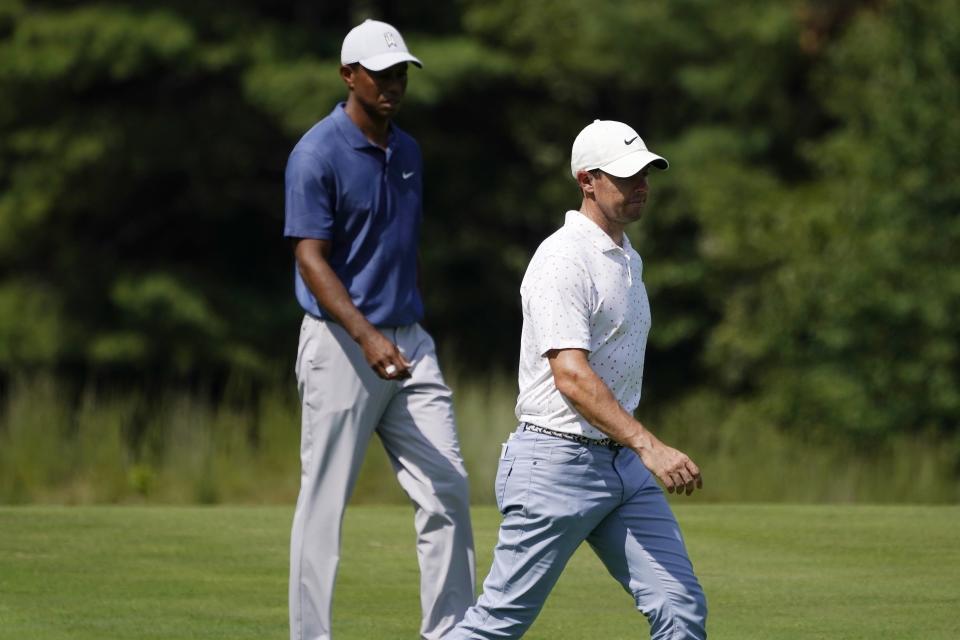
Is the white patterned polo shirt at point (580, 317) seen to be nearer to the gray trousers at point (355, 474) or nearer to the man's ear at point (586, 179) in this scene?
the man's ear at point (586, 179)

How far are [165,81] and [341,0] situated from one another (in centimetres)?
Result: 301

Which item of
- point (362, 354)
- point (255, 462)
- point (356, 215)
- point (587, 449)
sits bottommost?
point (255, 462)

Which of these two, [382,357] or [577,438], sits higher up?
[382,357]

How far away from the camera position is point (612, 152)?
5.28 metres

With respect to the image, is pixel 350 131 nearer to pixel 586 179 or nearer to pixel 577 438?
pixel 586 179

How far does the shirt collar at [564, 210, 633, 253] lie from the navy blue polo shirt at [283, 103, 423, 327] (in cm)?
110

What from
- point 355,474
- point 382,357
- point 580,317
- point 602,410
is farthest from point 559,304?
point 355,474

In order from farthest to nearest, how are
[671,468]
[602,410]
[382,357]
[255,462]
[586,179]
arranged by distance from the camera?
1. [255,462]
2. [382,357]
3. [586,179]
4. [602,410]
5. [671,468]

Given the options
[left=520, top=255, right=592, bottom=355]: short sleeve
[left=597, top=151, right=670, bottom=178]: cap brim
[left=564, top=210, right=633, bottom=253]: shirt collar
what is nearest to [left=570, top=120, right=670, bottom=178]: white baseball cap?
[left=597, top=151, right=670, bottom=178]: cap brim

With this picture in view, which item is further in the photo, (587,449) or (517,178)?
(517,178)

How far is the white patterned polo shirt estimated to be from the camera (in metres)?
5.09

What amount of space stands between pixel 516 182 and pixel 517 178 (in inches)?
5.7

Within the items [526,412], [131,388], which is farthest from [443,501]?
[131,388]

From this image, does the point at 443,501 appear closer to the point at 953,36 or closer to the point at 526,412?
the point at 526,412
